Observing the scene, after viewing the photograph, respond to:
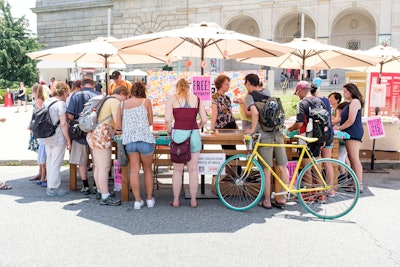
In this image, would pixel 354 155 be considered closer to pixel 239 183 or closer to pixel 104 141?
pixel 239 183

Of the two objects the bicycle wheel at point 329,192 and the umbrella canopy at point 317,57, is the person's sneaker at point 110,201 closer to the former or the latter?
the bicycle wheel at point 329,192

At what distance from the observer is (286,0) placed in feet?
121

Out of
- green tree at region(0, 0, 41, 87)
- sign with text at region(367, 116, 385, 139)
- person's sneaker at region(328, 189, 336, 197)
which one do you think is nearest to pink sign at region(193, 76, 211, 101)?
person's sneaker at region(328, 189, 336, 197)

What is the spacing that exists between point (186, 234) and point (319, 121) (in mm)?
2593

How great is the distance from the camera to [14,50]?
137ft

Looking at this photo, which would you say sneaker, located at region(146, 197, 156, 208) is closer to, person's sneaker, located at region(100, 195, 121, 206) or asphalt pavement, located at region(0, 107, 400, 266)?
asphalt pavement, located at region(0, 107, 400, 266)

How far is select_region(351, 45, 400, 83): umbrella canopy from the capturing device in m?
9.34

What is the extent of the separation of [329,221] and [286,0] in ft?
112

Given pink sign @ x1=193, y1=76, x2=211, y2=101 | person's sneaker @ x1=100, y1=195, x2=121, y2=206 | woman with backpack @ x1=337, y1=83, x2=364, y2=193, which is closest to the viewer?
person's sneaker @ x1=100, y1=195, x2=121, y2=206

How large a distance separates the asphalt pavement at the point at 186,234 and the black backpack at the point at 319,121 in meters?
1.11

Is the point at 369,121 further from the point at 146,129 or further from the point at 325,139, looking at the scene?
the point at 146,129

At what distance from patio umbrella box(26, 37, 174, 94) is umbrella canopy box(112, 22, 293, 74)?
0.74m

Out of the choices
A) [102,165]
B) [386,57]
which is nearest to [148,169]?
[102,165]

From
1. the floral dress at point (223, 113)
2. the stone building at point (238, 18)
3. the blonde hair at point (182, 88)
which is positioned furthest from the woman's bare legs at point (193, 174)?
the stone building at point (238, 18)
